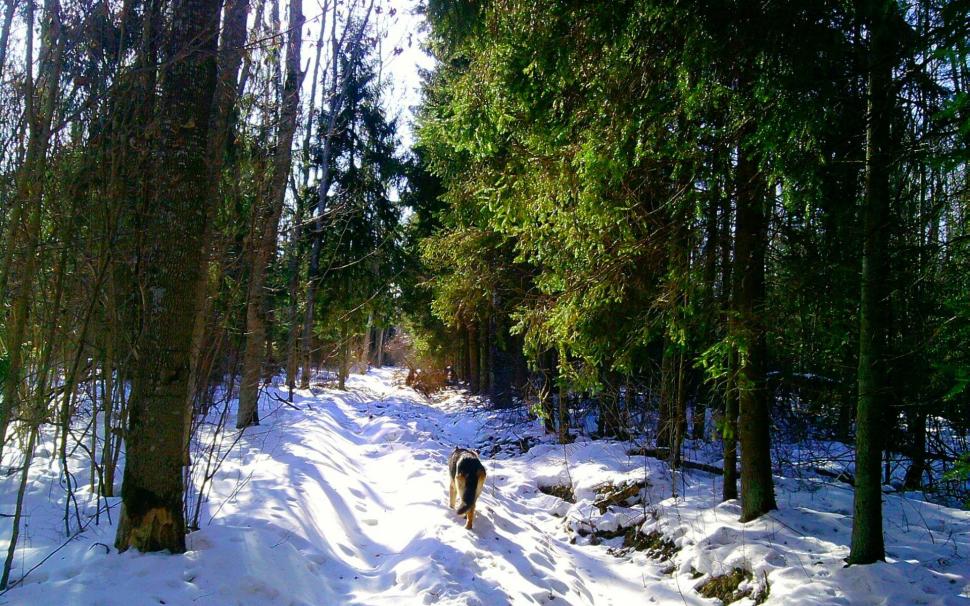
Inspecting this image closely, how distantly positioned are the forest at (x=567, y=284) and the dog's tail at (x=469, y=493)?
297 mm

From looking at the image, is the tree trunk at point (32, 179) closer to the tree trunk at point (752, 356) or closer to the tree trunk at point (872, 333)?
the tree trunk at point (752, 356)

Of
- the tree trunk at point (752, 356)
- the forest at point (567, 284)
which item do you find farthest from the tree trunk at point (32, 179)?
the tree trunk at point (752, 356)

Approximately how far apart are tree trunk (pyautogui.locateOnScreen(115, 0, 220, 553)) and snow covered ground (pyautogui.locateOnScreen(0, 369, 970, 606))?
0.36m

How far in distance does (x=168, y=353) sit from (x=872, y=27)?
6161 millimetres

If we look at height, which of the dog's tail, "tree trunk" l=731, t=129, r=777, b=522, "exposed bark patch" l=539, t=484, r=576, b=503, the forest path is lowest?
"exposed bark patch" l=539, t=484, r=576, b=503

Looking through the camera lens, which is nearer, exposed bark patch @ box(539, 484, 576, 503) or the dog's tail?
the dog's tail

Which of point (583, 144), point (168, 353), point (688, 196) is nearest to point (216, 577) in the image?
point (168, 353)

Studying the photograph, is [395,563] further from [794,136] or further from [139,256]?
[794,136]

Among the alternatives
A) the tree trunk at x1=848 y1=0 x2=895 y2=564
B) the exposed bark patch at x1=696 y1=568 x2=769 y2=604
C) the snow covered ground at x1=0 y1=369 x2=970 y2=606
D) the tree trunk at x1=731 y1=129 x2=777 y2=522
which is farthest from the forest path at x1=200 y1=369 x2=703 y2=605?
the tree trunk at x1=848 y1=0 x2=895 y2=564

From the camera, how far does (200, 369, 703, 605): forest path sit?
4.74m

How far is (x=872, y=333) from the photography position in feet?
15.0

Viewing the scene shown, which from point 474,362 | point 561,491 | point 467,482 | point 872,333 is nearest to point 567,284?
point 467,482

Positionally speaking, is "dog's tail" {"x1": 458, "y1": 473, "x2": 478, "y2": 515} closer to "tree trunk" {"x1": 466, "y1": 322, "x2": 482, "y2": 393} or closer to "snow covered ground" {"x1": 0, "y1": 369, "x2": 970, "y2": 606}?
"snow covered ground" {"x1": 0, "y1": 369, "x2": 970, "y2": 606}

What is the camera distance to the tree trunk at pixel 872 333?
15.0 ft
